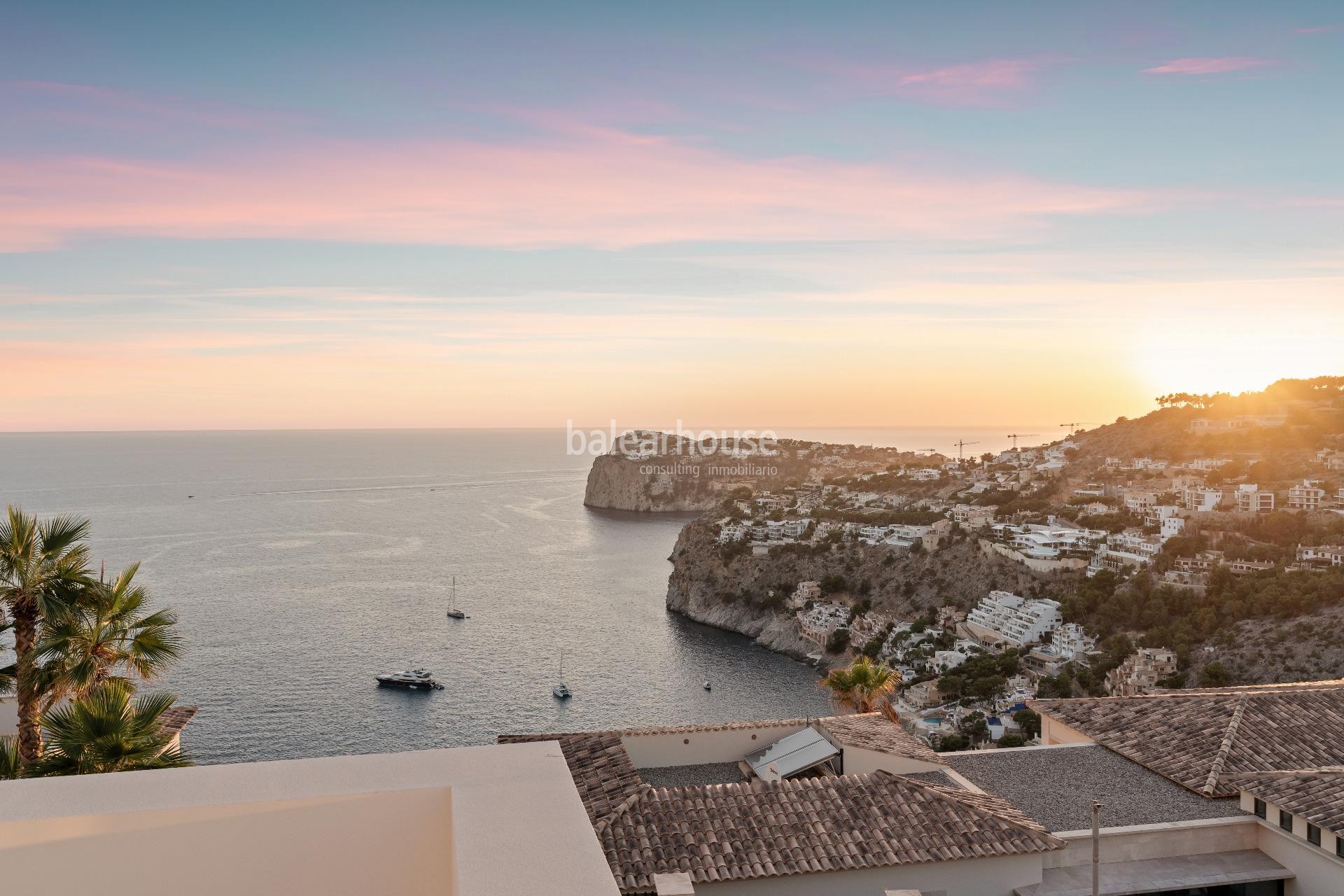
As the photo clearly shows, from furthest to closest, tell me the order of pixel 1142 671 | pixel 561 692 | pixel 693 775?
pixel 561 692
pixel 1142 671
pixel 693 775

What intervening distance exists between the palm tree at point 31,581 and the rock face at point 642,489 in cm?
11492

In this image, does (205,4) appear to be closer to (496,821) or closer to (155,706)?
(155,706)

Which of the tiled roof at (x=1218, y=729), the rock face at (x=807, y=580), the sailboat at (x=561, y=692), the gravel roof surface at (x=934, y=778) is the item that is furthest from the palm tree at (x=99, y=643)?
the rock face at (x=807, y=580)

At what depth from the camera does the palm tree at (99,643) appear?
8031mm

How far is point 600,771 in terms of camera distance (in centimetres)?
1020

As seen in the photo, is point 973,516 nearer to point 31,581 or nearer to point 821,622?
point 821,622

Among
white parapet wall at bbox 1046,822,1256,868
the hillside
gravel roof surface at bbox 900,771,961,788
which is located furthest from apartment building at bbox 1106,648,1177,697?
white parapet wall at bbox 1046,822,1256,868

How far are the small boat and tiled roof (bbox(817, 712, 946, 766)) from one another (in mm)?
33057

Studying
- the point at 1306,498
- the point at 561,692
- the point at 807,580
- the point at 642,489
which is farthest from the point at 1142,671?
the point at 642,489

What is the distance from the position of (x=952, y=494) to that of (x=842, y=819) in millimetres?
70442

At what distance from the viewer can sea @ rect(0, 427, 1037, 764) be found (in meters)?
39.0

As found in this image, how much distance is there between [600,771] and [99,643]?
16.9 feet

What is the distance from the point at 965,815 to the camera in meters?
8.88

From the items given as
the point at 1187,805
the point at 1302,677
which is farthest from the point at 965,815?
the point at 1302,677
